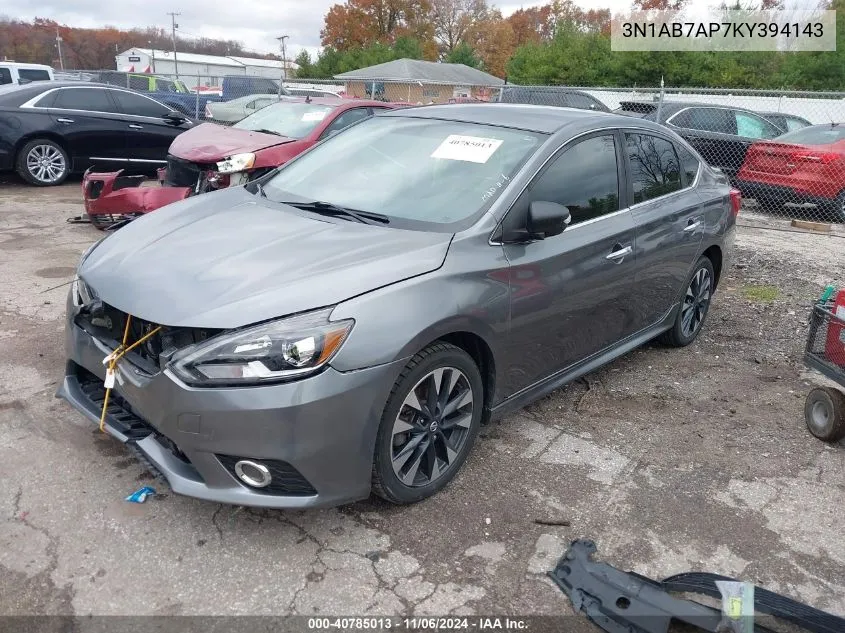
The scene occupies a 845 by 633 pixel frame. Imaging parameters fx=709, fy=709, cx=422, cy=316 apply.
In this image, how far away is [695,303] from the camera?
5.12 metres

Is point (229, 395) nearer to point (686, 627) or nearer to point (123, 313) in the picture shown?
point (123, 313)

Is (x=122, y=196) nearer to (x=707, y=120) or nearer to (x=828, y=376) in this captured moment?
(x=828, y=376)

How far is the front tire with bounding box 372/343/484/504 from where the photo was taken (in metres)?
2.81

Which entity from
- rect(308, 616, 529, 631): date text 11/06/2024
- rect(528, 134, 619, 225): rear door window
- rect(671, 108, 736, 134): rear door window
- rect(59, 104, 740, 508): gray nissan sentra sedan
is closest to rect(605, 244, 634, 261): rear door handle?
rect(59, 104, 740, 508): gray nissan sentra sedan

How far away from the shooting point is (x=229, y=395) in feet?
8.22

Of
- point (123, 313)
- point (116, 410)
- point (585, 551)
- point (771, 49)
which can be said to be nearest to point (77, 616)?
point (116, 410)

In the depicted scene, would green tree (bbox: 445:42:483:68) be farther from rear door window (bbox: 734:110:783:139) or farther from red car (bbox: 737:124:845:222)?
red car (bbox: 737:124:845:222)

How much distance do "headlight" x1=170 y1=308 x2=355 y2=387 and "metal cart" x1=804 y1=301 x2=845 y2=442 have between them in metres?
2.84

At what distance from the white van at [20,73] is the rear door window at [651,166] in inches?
713

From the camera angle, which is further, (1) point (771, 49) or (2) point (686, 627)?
(1) point (771, 49)

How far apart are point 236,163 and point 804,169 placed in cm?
801

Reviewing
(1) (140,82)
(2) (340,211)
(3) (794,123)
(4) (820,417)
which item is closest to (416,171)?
(2) (340,211)

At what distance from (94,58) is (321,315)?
9150 cm

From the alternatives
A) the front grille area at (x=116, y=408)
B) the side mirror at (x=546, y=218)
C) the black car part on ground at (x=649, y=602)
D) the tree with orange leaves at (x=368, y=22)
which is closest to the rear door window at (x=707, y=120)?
the side mirror at (x=546, y=218)
